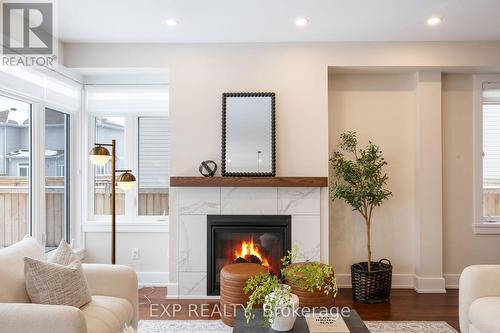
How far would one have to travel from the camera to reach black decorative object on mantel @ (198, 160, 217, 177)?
12.1 ft

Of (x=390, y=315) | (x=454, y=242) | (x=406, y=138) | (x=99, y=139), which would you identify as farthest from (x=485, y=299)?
(x=99, y=139)

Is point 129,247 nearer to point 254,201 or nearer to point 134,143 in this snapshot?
point 134,143

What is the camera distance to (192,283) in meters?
3.75

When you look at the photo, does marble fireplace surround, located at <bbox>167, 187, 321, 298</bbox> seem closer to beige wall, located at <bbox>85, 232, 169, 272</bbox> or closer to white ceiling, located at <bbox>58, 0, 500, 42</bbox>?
beige wall, located at <bbox>85, 232, 169, 272</bbox>

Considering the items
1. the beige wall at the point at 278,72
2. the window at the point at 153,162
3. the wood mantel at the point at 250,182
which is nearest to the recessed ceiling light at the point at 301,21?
the beige wall at the point at 278,72

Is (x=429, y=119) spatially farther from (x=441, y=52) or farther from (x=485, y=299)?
(x=485, y=299)

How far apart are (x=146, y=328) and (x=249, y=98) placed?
233 centimetres

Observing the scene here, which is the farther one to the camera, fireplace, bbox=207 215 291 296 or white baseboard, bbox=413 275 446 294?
white baseboard, bbox=413 275 446 294

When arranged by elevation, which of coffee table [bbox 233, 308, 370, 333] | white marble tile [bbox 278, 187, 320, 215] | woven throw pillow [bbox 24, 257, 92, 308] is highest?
white marble tile [bbox 278, 187, 320, 215]

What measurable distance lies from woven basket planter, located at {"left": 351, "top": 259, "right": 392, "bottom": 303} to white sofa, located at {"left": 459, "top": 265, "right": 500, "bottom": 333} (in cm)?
104

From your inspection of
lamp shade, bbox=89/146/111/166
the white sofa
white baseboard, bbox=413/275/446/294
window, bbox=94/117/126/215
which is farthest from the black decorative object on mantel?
white baseboard, bbox=413/275/446/294

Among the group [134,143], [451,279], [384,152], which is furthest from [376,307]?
[134,143]

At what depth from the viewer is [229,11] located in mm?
3107

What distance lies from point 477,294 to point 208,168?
2465 mm
